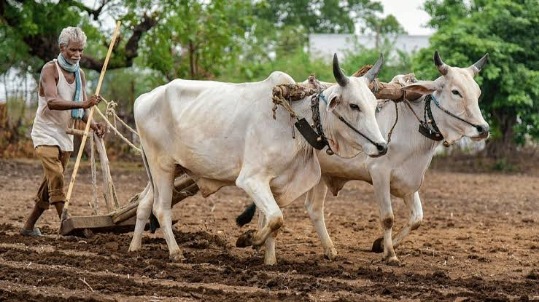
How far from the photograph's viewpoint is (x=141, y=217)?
963 cm

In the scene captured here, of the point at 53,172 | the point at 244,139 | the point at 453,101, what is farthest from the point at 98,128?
the point at 453,101

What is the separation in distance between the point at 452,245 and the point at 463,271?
1.87 metres

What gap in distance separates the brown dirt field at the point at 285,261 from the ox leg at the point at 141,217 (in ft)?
0.41

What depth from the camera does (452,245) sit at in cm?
1098

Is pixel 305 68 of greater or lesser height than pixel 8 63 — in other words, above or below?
below

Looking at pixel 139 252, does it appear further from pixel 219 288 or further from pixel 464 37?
pixel 464 37

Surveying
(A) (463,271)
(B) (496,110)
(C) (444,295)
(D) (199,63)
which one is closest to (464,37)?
(B) (496,110)

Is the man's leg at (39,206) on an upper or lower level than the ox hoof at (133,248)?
upper

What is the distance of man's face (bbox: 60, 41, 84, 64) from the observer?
32.1 feet

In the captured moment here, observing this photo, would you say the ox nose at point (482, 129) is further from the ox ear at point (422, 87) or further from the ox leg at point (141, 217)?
the ox leg at point (141, 217)

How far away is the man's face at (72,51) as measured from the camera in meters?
9.80

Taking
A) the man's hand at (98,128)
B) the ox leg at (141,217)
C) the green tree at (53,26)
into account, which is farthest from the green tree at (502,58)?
the ox leg at (141,217)

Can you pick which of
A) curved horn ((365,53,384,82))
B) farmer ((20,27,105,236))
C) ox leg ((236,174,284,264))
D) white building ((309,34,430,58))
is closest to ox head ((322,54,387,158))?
curved horn ((365,53,384,82))

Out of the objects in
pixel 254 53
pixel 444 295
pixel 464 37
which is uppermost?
pixel 444 295
